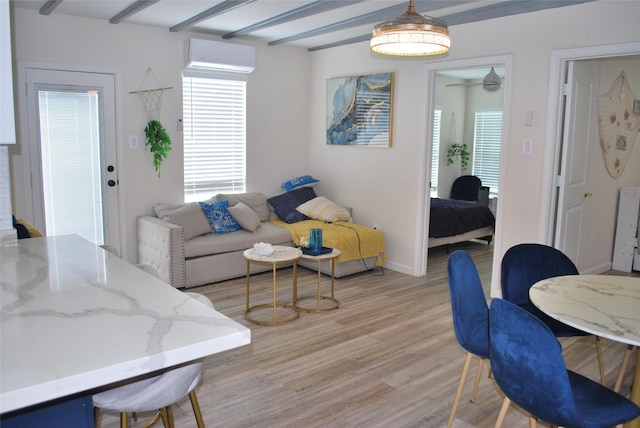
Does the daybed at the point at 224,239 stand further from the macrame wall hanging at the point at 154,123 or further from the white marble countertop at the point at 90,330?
the white marble countertop at the point at 90,330

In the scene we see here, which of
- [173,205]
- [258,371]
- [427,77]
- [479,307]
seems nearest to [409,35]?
[479,307]

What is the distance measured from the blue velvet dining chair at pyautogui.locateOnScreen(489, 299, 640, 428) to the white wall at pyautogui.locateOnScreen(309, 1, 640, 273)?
2.58 m

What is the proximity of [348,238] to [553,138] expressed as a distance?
2048mm

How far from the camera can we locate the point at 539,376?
6.06 ft

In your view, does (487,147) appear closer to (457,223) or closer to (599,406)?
(457,223)

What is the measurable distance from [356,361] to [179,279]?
209cm

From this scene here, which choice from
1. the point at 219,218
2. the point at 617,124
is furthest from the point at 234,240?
the point at 617,124

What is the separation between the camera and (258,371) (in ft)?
10.6

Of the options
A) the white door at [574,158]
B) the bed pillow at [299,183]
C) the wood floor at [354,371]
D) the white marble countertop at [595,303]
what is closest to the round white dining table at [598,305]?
the white marble countertop at [595,303]

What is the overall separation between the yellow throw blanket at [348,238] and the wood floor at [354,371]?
522mm

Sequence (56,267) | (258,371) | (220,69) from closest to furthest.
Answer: (56,267) < (258,371) < (220,69)

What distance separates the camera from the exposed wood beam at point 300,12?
4069mm

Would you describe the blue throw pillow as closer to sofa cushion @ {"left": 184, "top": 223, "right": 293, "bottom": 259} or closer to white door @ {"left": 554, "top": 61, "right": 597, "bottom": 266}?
sofa cushion @ {"left": 184, "top": 223, "right": 293, "bottom": 259}

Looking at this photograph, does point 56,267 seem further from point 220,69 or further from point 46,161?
point 220,69
